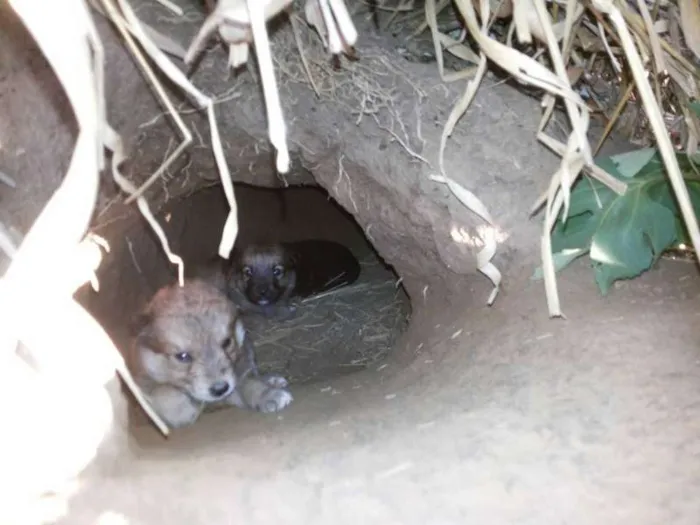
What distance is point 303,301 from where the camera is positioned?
653 cm

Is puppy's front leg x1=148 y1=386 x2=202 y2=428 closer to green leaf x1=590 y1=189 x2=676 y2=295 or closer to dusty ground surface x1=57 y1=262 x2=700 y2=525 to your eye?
dusty ground surface x1=57 y1=262 x2=700 y2=525

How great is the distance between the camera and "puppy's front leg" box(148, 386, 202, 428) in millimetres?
4047

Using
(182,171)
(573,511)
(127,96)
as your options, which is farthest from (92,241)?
(573,511)

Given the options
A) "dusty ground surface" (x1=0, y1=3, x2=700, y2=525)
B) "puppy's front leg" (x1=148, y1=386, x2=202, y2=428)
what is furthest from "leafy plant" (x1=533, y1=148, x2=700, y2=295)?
"puppy's front leg" (x1=148, y1=386, x2=202, y2=428)

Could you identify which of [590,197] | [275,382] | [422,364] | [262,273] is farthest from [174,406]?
[262,273]

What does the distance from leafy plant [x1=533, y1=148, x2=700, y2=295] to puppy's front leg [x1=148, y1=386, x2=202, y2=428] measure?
76.0 inches

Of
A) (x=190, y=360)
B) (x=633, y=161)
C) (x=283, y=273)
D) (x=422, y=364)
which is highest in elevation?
(x=633, y=161)

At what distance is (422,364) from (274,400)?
3.52ft

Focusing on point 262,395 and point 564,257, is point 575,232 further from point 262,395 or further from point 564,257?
point 262,395

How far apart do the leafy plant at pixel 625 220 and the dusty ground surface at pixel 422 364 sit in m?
0.11

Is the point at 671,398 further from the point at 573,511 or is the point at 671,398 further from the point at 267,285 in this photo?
the point at 267,285

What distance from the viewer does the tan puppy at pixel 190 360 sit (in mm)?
4176

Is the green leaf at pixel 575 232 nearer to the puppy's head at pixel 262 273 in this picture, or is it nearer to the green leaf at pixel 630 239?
the green leaf at pixel 630 239

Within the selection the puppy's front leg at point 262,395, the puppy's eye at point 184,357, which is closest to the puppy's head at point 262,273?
the puppy's front leg at point 262,395
